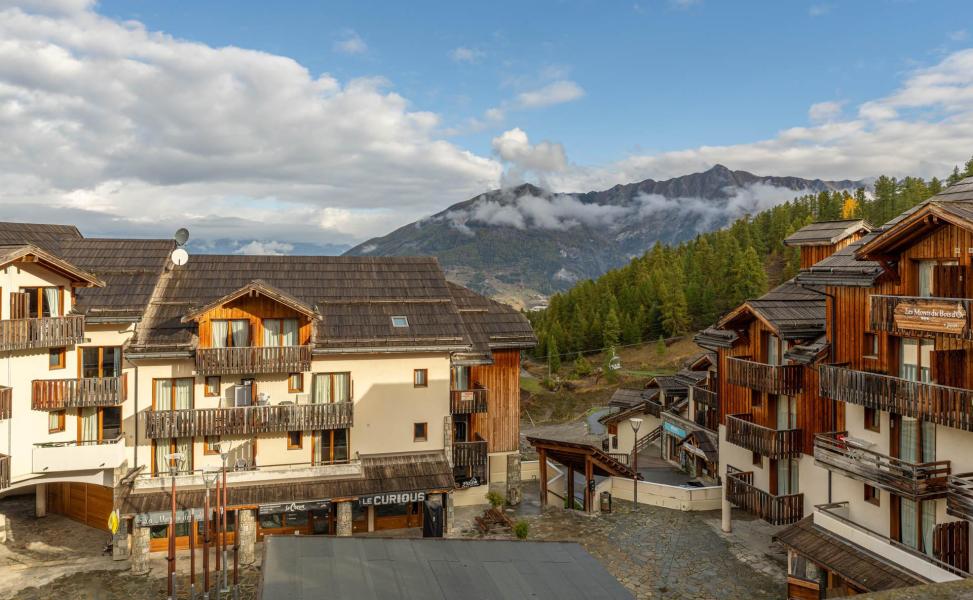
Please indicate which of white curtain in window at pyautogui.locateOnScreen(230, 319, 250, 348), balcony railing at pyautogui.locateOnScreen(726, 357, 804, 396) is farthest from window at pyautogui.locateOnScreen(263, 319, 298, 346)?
balcony railing at pyautogui.locateOnScreen(726, 357, 804, 396)

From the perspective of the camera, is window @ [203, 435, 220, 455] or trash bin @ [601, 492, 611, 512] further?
trash bin @ [601, 492, 611, 512]

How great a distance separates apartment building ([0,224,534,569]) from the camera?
80.1 feet

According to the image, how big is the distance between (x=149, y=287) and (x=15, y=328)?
5715mm

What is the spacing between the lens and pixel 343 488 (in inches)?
1026

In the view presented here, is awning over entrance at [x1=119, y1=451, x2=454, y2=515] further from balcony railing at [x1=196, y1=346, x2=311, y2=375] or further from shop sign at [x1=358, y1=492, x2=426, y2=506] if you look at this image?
balcony railing at [x1=196, y1=346, x2=311, y2=375]

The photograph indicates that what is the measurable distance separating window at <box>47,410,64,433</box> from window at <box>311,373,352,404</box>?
9950mm

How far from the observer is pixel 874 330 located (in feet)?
64.5

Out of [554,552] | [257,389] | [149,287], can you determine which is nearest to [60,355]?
[149,287]

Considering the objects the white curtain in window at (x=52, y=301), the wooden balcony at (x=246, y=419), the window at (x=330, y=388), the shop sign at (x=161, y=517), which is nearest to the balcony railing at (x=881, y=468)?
the wooden balcony at (x=246, y=419)

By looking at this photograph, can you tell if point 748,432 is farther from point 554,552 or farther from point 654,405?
point 654,405

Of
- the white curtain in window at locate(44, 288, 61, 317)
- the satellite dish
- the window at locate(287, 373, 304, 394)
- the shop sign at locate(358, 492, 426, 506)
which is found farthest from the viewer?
the satellite dish

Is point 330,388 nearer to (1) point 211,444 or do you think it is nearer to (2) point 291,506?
(2) point 291,506

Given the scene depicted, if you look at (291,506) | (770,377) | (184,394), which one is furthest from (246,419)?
(770,377)

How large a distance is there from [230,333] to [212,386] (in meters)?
2.42
